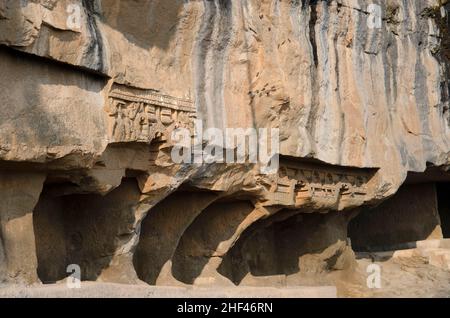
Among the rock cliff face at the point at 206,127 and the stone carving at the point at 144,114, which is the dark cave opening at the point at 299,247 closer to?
the rock cliff face at the point at 206,127

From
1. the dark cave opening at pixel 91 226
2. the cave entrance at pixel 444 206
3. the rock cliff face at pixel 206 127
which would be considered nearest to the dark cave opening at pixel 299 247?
the rock cliff face at pixel 206 127

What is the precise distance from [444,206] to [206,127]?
10321 millimetres

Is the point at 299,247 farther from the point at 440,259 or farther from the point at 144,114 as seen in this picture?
the point at 144,114

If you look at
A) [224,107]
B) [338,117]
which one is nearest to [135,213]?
[224,107]

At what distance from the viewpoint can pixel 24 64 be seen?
6910 mm

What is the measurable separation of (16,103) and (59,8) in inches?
37.9

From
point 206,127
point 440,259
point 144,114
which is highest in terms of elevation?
point 144,114

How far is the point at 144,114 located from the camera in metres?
8.23

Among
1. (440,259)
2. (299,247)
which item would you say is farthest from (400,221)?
(299,247)

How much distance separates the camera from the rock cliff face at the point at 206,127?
23.2 feet

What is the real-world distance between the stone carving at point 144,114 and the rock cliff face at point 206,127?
0.06 feet

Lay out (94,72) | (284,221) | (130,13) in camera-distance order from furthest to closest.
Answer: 1. (284,221)
2. (130,13)
3. (94,72)

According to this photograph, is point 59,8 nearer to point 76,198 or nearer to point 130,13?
point 130,13

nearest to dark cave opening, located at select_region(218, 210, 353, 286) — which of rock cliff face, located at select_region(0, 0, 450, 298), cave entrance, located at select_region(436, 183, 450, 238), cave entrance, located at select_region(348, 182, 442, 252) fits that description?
rock cliff face, located at select_region(0, 0, 450, 298)
